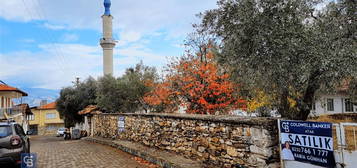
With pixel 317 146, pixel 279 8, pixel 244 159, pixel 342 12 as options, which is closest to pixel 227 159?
pixel 244 159

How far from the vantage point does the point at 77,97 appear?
29000 mm

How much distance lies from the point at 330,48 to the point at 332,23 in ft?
3.18

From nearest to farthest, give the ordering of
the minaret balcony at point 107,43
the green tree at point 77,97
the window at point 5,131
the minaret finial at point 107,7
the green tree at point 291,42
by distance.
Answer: the green tree at point 291,42 → the window at point 5,131 → the green tree at point 77,97 → the minaret balcony at point 107,43 → the minaret finial at point 107,7

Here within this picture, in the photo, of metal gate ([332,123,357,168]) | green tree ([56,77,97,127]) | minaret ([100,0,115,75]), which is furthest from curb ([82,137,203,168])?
minaret ([100,0,115,75])

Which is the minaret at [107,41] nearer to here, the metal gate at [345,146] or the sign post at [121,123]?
the sign post at [121,123]

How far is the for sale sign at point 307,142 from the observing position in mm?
4383

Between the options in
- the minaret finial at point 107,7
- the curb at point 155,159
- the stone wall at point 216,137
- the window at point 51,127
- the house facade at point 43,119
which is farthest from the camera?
the window at point 51,127

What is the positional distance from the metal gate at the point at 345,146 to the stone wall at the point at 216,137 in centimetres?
127

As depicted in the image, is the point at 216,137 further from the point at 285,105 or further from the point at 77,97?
the point at 77,97

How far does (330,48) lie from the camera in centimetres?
682

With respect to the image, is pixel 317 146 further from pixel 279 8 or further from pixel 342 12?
pixel 342 12

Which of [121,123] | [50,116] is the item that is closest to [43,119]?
[50,116]

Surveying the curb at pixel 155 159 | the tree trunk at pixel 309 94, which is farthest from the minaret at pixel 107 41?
the tree trunk at pixel 309 94

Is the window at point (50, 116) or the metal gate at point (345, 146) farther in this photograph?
the window at point (50, 116)
